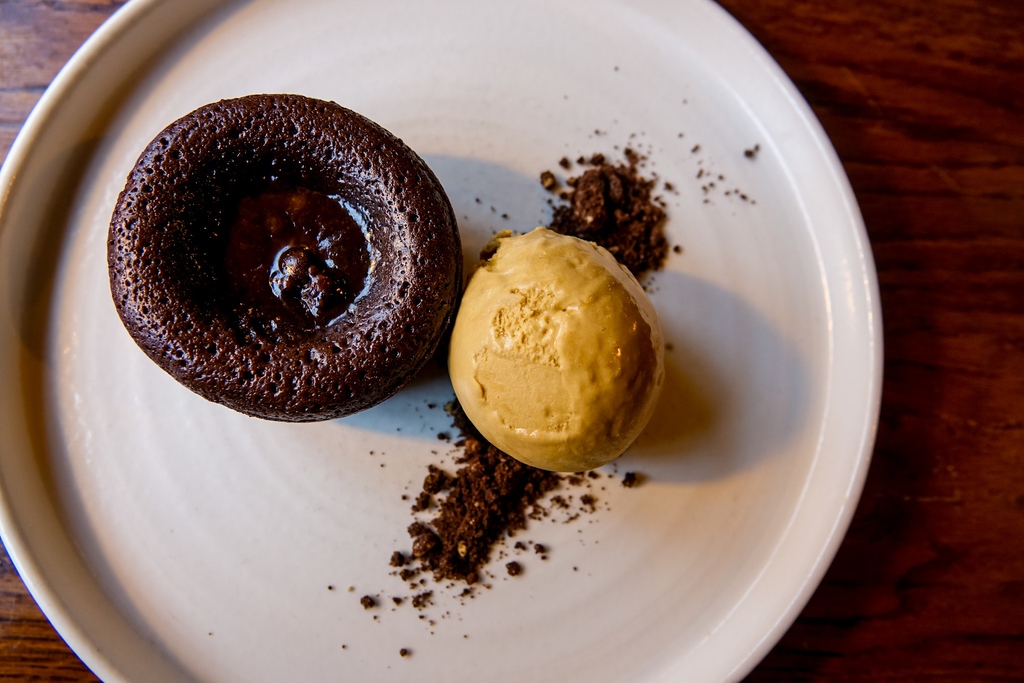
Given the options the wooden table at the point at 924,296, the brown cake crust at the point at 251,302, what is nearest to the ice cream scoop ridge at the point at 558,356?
the brown cake crust at the point at 251,302

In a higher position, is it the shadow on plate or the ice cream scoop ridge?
the ice cream scoop ridge

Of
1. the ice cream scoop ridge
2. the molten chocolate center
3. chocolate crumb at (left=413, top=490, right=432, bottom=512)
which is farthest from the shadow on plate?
the molten chocolate center

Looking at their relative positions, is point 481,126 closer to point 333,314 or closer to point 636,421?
point 333,314

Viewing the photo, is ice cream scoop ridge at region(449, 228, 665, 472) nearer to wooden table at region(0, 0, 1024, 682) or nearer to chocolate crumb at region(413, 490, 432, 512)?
chocolate crumb at region(413, 490, 432, 512)

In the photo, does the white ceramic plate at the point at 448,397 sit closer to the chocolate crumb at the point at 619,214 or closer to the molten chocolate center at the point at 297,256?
the chocolate crumb at the point at 619,214

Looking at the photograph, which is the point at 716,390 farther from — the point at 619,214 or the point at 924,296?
the point at 924,296

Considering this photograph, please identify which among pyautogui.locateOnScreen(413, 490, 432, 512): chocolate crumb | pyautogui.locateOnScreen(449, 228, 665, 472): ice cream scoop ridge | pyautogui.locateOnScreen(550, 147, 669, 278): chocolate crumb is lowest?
pyautogui.locateOnScreen(413, 490, 432, 512): chocolate crumb

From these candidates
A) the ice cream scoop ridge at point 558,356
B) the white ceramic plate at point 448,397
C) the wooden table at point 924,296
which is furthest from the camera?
the wooden table at point 924,296
